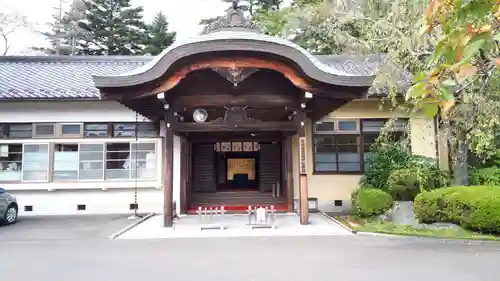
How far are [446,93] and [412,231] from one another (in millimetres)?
8628

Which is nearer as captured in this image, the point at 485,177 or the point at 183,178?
the point at 485,177

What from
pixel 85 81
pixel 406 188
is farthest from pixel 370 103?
pixel 85 81

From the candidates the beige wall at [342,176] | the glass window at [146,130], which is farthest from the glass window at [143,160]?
the beige wall at [342,176]

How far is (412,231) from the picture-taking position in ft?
30.7

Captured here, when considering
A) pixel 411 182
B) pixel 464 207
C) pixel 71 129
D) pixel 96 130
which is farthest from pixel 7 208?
pixel 464 207

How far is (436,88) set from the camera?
66.7 inches

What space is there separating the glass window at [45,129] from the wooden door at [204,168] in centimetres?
506

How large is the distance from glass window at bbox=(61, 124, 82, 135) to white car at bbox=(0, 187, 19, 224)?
3.08 meters

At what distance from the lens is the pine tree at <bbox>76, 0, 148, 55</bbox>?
32531 mm

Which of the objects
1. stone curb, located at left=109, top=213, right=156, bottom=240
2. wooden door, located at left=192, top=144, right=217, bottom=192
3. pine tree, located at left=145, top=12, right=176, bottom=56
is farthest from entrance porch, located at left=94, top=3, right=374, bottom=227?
pine tree, located at left=145, top=12, right=176, bottom=56

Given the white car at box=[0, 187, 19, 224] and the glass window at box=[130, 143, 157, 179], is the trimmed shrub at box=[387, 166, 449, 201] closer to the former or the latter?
the glass window at box=[130, 143, 157, 179]

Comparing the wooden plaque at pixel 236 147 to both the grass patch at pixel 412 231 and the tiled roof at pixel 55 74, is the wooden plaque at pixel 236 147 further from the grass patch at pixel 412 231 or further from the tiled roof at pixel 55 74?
the grass patch at pixel 412 231

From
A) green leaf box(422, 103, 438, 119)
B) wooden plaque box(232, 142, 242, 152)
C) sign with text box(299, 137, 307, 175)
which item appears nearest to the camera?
green leaf box(422, 103, 438, 119)

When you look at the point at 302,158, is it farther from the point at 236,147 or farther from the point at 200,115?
the point at 236,147
